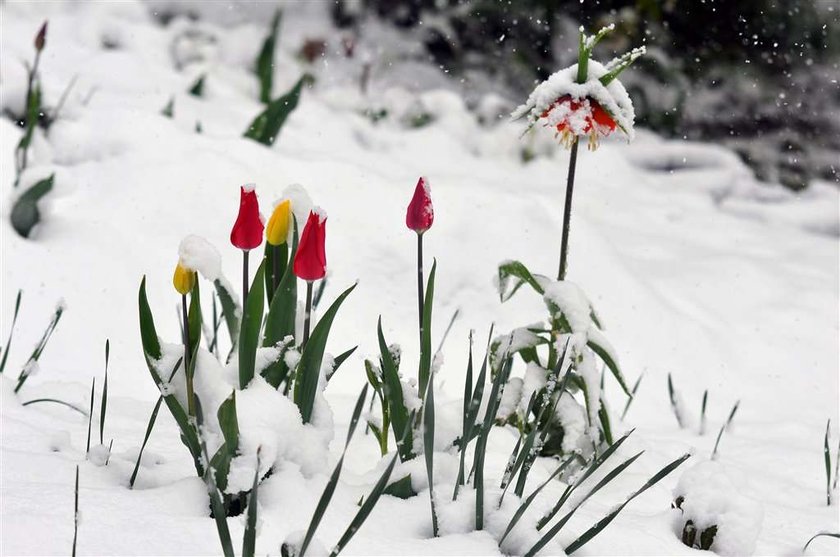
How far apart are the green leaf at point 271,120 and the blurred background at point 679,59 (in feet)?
4.58

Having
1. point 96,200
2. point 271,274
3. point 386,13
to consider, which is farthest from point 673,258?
point 386,13

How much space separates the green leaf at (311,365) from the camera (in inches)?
38.6

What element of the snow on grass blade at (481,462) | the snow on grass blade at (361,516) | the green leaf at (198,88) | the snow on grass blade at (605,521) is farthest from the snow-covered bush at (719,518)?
the green leaf at (198,88)

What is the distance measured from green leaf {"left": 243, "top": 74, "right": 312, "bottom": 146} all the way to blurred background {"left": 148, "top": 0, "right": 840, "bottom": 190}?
140 cm

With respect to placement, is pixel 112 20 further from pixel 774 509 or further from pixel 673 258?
pixel 774 509

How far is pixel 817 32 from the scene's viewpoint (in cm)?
401

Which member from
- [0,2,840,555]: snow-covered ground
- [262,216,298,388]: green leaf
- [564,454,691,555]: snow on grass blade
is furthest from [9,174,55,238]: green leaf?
[564,454,691,555]: snow on grass blade

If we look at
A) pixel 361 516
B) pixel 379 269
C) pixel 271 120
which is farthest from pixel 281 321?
pixel 271 120

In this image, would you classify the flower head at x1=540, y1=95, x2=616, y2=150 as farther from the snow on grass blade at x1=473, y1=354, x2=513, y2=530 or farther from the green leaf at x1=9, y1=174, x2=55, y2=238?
the green leaf at x1=9, y1=174, x2=55, y2=238

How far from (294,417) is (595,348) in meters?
0.51

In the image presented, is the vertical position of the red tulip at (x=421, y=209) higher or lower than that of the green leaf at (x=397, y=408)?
higher

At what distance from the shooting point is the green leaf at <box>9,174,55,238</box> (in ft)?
6.38

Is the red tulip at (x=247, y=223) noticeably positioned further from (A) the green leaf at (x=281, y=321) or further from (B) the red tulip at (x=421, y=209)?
(B) the red tulip at (x=421, y=209)

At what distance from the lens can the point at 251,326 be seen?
98 cm
